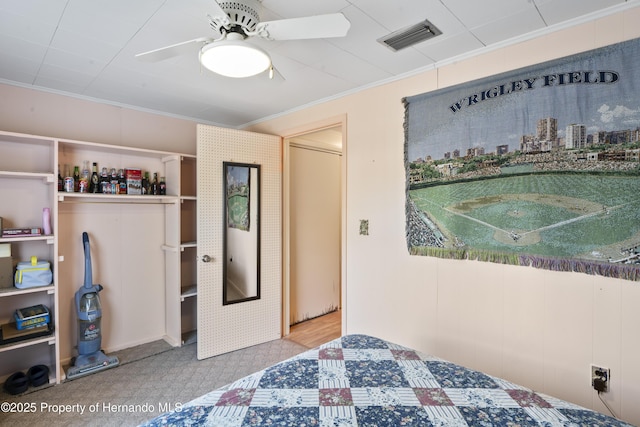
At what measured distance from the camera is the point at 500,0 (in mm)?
1658

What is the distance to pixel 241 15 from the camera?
1.52m

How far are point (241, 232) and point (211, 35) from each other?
1.87 meters

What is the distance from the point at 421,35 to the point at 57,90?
10.0 feet

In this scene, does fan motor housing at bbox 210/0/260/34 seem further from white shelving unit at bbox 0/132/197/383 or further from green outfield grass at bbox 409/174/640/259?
white shelving unit at bbox 0/132/197/383

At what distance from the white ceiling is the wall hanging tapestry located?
11.5 inches

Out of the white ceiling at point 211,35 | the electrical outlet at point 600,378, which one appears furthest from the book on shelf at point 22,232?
the electrical outlet at point 600,378

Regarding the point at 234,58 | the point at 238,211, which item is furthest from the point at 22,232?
the point at 234,58

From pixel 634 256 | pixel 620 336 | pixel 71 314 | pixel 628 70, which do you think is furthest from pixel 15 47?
pixel 620 336

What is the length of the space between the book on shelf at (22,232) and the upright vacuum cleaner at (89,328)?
382mm

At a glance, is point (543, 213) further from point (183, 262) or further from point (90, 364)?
point (90, 364)

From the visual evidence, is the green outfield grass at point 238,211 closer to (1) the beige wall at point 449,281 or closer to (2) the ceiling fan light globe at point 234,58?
(1) the beige wall at point 449,281

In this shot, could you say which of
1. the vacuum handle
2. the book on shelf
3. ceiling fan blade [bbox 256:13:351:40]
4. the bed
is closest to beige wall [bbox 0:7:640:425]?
the bed

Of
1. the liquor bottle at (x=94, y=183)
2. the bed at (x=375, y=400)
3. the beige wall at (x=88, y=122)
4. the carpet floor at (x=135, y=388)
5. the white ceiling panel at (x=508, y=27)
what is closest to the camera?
the bed at (x=375, y=400)

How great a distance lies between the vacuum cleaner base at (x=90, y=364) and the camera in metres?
2.76
